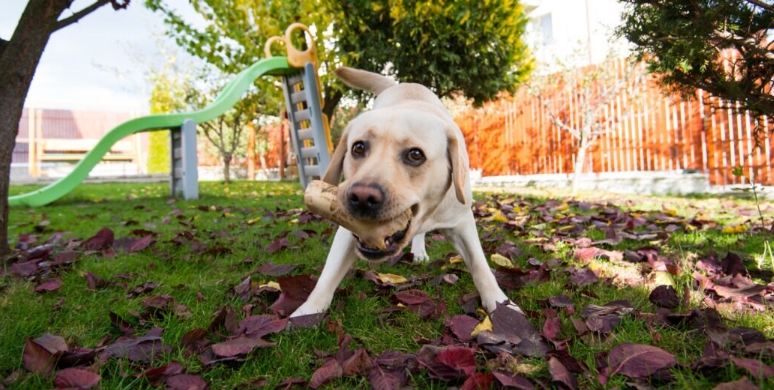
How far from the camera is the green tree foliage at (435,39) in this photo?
9.26 meters

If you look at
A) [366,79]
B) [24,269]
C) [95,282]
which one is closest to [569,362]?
[95,282]

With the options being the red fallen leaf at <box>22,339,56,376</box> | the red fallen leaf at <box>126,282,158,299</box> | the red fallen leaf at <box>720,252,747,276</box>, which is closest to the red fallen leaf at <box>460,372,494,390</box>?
the red fallen leaf at <box>22,339,56,376</box>

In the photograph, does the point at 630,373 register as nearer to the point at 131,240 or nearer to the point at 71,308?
the point at 71,308

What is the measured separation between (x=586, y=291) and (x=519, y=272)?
37 centimetres

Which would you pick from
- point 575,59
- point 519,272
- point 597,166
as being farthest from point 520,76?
point 519,272

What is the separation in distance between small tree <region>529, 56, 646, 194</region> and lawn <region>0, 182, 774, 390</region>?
7011 millimetres

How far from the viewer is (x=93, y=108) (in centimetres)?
2639

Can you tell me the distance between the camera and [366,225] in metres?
2.02

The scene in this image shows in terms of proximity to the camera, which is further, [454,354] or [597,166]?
[597,166]

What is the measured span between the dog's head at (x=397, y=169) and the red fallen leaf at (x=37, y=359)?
1188mm

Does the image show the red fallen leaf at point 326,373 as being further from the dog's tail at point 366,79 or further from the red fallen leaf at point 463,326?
the dog's tail at point 366,79

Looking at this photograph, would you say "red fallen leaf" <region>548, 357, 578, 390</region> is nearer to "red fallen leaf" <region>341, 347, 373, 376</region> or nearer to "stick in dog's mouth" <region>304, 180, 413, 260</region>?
"red fallen leaf" <region>341, 347, 373, 376</region>

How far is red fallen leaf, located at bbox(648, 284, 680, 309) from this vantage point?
7.20 feet

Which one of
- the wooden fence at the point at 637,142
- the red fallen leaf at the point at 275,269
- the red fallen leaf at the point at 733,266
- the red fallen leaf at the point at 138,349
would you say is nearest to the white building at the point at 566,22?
the wooden fence at the point at 637,142
